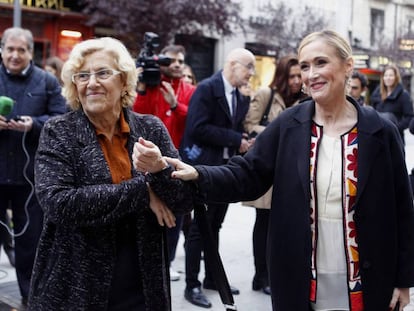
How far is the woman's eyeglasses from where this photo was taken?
2578mm

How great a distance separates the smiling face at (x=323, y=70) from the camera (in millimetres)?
2572

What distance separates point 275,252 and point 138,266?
61 centimetres

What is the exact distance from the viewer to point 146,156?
90.6 inches

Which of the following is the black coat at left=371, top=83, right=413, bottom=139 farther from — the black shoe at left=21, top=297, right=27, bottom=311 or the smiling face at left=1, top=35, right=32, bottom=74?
the black shoe at left=21, top=297, right=27, bottom=311

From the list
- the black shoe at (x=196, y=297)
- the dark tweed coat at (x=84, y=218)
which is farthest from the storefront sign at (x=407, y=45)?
the dark tweed coat at (x=84, y=218)

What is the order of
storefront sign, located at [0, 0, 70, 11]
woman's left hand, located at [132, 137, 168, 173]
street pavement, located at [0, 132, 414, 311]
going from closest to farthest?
woman's left hand, located at [132, 137, 168, 173] → street pavement, located at [0, 132, 414, 311] → storefront sign, located at [0, 0, 70, 11]

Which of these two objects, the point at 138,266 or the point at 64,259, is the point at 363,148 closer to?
the point at 138,266

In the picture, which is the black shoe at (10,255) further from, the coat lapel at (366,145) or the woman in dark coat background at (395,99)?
the woman in dark coat background at (395,99)

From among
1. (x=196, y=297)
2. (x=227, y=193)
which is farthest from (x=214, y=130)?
(x=227, y=193)

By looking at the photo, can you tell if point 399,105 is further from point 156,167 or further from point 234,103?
point 156,167

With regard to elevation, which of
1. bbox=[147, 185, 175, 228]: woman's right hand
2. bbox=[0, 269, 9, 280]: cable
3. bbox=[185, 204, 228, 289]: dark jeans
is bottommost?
bbox=[0, 269, 9, 280]: cable

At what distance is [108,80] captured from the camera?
2588 millimetres

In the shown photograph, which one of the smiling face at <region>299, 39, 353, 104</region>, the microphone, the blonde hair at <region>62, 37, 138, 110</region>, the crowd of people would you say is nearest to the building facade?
the microphone

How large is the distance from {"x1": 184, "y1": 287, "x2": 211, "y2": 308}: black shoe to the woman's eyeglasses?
265 cm
